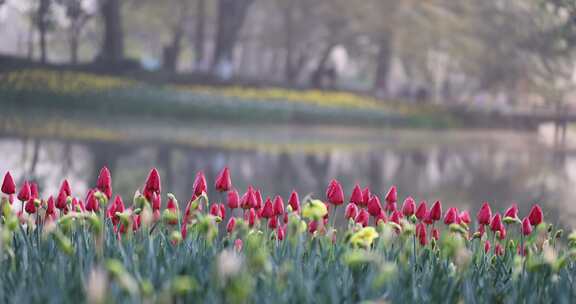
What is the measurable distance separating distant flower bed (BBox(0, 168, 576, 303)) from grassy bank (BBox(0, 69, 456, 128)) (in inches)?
355

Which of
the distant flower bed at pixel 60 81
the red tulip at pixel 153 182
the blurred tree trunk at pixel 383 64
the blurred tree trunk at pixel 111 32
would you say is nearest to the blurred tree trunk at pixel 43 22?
the distant flower bed at pixel 60 81

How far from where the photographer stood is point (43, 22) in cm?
1291

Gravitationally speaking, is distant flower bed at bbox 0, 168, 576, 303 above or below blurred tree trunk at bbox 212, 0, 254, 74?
below

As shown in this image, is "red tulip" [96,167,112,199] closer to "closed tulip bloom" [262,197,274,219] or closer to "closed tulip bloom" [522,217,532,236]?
"closed tulip bloom" [262,197,274,219]

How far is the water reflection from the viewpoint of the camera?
7.31 meters

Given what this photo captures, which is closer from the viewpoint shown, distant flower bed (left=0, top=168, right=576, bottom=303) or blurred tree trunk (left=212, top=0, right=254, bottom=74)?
distant flower bed (left=0, top=168, right=576, bottom=303)

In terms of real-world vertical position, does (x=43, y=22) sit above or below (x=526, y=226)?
above

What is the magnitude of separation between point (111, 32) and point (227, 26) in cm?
243

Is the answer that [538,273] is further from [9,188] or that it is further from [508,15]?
[508,15]

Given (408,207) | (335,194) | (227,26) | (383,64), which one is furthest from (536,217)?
(383,64)

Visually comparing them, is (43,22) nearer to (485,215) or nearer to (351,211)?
(351,211)

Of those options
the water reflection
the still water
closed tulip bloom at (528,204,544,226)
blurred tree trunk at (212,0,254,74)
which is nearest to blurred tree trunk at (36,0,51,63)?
the still water

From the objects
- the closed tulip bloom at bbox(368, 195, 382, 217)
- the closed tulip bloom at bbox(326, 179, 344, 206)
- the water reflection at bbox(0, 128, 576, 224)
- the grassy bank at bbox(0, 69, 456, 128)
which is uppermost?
the closed tulip bloom at bbox(326, 179, 344, 206)

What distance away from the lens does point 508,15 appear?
16.5 meters
